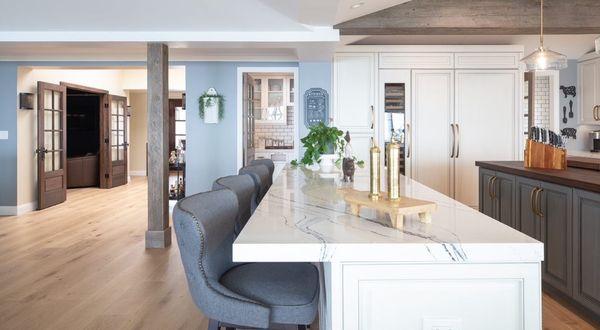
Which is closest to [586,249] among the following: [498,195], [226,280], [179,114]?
[498,195]

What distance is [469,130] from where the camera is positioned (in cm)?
566

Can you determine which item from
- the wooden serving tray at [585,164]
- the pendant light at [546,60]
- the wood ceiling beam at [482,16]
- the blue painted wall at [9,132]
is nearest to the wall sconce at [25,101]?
the blue painted wall at [9,132]

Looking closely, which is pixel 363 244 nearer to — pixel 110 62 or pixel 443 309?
pixel 443 309

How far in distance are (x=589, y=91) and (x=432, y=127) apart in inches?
103

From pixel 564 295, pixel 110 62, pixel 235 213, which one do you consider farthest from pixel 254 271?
pixel 110 62

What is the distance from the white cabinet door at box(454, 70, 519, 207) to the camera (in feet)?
18.5

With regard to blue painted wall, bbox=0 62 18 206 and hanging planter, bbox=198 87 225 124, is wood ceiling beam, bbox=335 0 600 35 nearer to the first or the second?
hanging planter, bbox=198 87 225 124

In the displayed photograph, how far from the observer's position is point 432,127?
18.6 feet

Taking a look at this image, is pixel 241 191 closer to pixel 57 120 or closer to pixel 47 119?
pixel 47 119

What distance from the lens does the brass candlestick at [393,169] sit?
1.38 metres

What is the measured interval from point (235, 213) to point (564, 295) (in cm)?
228

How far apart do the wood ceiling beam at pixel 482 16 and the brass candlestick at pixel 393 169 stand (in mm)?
3071

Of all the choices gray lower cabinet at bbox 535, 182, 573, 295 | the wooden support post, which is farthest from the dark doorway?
gray lower cabinet at bbox 535, 182, 573, 295

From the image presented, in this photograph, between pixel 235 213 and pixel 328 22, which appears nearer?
pixel 235 213
